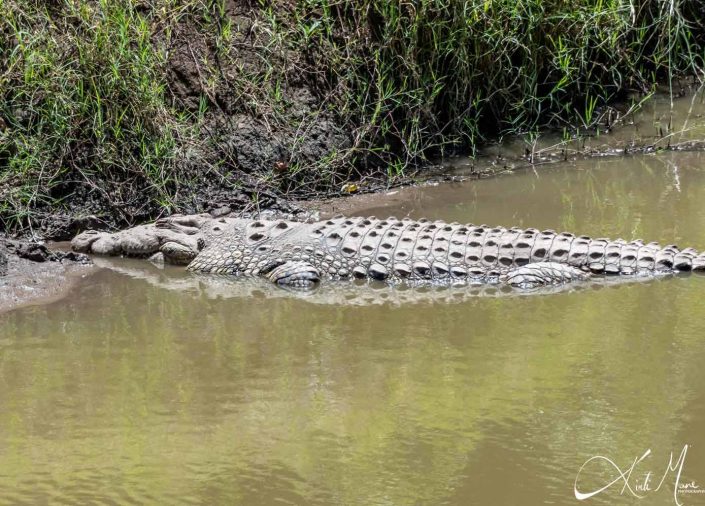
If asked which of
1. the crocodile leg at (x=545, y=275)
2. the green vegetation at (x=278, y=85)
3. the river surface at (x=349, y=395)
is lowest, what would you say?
the crocodile leg at (x=545, y=275)

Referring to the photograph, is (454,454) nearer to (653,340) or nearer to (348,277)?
(653,340)

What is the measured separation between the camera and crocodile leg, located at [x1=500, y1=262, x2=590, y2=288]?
251 inches

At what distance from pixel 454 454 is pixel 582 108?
6.27 m

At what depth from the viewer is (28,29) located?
8156 millimetres

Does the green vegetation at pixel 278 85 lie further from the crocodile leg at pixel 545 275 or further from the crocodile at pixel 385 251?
the crocodile leg at pixel 545 275

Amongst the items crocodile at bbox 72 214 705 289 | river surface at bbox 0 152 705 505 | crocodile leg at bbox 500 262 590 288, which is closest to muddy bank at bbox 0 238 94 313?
river surface at bbox 0 152 705 505

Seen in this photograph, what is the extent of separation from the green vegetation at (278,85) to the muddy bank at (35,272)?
0.60 m

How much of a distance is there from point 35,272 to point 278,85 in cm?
285

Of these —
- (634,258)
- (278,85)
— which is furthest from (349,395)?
(278,85)

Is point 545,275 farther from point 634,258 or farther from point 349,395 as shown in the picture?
point 349,395

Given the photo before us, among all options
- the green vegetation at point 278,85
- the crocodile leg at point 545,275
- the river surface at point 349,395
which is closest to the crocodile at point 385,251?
the crocodile leg at point 545,275

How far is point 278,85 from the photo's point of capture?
866 cm

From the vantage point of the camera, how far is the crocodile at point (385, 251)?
6414 mm

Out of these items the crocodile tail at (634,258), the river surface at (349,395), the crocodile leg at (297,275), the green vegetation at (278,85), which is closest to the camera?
the river surface at (349,395)
